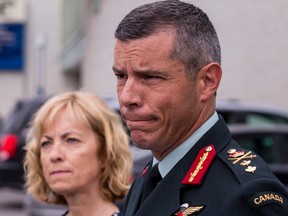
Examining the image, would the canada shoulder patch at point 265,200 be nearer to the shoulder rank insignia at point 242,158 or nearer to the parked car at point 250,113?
the shoulder rank insignia at point 242,158

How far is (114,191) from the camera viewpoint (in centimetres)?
329

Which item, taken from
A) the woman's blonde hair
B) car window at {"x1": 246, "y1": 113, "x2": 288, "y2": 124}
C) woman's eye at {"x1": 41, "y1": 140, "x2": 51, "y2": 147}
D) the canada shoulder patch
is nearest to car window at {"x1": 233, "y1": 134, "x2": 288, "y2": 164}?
car window at {"x1": 246, "y1": 113, "x2": 288, "y2": 124}

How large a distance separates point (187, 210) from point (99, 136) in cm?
155

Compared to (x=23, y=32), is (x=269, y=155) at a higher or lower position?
higher

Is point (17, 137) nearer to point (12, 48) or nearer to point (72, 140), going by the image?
point (72, 140)

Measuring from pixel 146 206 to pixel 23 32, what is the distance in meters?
34.3

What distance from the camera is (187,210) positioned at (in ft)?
5.82

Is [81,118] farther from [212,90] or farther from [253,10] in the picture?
[212,90]

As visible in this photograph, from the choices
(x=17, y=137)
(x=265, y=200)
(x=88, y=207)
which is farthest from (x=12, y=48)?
(x=265, y=200)

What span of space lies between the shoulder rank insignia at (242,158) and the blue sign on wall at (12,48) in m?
33.1

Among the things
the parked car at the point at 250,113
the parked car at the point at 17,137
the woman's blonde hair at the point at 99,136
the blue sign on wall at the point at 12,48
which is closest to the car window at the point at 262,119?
the parked car at the point at 250,113

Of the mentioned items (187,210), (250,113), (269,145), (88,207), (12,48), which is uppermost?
(187,210)

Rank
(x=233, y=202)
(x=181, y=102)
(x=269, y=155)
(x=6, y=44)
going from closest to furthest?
(x=233, y=202)
(x=181, y=102)
(x=269, y=155)
(x=6, y=44)

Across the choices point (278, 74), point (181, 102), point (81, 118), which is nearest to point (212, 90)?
point (181, 102)
